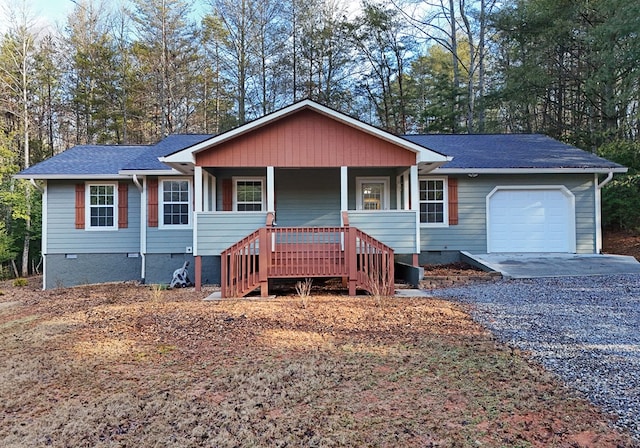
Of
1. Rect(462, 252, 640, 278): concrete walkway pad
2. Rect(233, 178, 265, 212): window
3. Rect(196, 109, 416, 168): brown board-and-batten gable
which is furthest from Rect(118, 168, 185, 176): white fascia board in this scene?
Rect(462, 252, 640, 278): concrete walkway pad

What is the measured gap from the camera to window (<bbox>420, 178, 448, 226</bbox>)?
10.8m

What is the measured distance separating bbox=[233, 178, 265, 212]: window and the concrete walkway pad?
18.8 feet

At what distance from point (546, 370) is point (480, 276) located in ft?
16.9

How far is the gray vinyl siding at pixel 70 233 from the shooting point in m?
10.6

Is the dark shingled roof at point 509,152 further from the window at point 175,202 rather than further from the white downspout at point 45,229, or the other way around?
the white downspout at point 45,229

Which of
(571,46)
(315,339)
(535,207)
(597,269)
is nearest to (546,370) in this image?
(315,339)

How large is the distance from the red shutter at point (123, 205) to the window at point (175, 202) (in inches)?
46.5

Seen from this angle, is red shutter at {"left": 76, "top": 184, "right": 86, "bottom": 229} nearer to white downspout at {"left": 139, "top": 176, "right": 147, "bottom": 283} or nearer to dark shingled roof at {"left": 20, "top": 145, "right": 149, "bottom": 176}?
dark shingled roof at {"left": 20, "top": 145, "right": 149, "bottom": 176}

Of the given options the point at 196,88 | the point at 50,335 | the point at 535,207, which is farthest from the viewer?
the point at 196,88

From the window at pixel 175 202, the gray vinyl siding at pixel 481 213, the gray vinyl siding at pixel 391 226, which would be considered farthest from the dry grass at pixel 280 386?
the gray vinyl siding at pixel 481 213

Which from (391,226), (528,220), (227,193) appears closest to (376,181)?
(391,226)

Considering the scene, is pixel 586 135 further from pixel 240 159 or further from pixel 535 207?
pixel 240 159

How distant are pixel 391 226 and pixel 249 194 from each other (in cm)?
430

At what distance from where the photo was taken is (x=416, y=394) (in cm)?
305
